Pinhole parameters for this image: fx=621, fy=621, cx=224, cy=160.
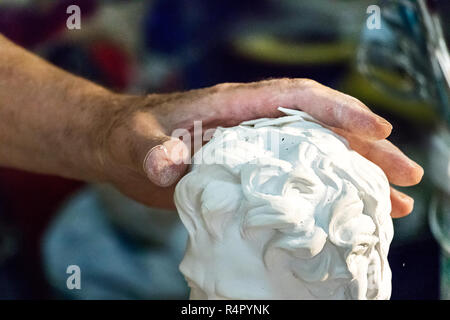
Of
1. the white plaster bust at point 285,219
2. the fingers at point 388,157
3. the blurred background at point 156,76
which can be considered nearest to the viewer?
the white plaster bust at point 285,219

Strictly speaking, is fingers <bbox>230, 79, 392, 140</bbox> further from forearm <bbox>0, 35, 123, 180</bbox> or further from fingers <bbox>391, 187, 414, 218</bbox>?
forearm <bbox>0, 35, 123, 180</bbox>

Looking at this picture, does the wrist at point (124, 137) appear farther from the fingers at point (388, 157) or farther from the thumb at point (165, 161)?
the fingers at point (388, 157)

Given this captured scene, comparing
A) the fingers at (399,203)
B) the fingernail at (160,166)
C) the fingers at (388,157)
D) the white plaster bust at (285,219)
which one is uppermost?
the fingers at (388,157)

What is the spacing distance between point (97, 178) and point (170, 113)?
1.00 ft

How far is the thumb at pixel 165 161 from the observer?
43.2 inches

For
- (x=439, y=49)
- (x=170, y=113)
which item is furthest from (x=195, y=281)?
(x=439, y=49)

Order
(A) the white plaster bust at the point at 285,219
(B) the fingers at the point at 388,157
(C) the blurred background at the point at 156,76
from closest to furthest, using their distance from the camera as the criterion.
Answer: (A) the white plaster bust at the point at 285,219, (B) the fingers at the point at 388,157, (C) the blurred background at the point at 156,76

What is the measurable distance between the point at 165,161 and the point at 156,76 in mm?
1022

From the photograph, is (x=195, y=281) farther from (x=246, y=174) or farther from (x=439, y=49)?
(x=439, y=49)

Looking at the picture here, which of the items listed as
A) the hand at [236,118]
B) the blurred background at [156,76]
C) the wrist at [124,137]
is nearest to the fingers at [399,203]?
the hand at [236,118]

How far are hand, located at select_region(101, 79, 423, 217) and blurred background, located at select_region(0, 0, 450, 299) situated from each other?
1.80 ft

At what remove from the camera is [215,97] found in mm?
1276

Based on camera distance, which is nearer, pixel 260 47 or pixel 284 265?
pixel 284 265

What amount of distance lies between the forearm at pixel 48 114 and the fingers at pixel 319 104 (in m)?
0.34
